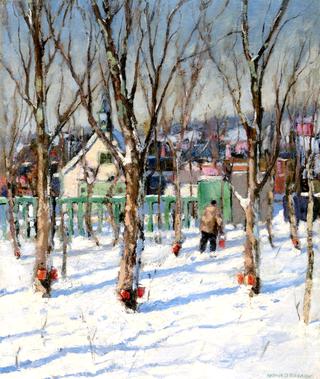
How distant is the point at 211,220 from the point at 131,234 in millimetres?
4911

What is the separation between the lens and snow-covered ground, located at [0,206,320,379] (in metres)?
4.85

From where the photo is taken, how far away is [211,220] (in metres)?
11.7

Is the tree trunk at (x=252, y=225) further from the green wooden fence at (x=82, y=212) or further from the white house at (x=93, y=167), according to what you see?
the white house at (x=93, y=167)

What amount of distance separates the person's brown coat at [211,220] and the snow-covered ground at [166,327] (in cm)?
133

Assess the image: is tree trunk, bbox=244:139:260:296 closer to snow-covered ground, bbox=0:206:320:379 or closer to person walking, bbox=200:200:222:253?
snow-covered ground, bbox=0:206:320:379

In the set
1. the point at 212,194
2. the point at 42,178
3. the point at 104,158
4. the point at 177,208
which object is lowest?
the point at 177,208

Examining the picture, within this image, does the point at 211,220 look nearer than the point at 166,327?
No

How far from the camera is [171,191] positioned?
89.2 feet

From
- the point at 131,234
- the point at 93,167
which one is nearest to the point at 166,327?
the point at 131,234

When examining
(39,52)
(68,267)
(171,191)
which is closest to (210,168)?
(171,191)

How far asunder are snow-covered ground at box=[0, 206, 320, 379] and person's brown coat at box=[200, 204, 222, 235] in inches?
52.5

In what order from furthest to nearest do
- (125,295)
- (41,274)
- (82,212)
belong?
(82,212)
(41,274)
(125,295)

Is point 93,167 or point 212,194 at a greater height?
point 93,167

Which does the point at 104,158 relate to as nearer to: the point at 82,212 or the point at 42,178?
the point at 82,212
